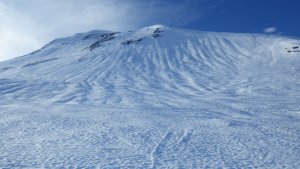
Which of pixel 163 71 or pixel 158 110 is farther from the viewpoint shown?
pixel 163 71

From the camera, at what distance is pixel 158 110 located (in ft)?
62.0

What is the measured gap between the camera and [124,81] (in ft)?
96.4

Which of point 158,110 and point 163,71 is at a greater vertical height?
point 163,71

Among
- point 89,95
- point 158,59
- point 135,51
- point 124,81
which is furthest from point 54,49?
point 89,95

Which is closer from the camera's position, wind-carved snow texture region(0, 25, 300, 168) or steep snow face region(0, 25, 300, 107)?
wind-carved snow texture region(0, 25, 300, 168)

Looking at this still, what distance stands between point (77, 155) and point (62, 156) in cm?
44

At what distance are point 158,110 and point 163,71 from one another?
14849mm

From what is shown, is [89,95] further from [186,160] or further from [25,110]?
[186,160]

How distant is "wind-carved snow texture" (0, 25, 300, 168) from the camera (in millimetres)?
11609

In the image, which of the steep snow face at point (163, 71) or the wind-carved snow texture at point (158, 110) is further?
the steep snow face at point (163, 71)

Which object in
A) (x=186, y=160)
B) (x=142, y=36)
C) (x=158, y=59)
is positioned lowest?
(x=186, y=160)

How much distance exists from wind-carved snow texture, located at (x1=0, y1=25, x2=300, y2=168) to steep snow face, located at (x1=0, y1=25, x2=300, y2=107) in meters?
0.08

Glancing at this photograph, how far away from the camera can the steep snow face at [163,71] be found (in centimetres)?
2389

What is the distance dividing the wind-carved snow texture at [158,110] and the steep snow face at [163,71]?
0.28 feet
